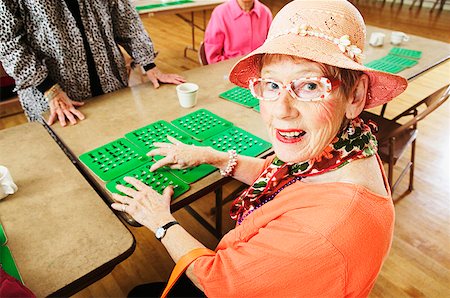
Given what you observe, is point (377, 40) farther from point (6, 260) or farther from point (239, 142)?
point (6, 260)

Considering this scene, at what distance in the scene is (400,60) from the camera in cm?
218

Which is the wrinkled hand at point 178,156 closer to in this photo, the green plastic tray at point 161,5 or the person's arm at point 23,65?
the person's arm at point 23,65

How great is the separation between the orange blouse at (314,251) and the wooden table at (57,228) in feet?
0.93

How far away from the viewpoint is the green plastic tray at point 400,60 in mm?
2127

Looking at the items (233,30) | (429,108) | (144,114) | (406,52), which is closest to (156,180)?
(144,114)

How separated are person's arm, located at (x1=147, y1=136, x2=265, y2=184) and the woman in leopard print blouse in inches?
20.7

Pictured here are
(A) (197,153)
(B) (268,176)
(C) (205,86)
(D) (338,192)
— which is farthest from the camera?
(C) (205,86)

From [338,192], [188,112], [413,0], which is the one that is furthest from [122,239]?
[413,0]

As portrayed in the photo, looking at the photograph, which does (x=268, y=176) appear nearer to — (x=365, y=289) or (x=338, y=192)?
(x=338, y=192)

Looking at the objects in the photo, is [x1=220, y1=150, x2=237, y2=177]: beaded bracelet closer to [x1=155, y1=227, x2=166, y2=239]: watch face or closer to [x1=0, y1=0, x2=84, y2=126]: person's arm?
[x1=155, y1=227, x2=166, y2=239]: watch face

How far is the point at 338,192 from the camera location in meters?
0.80

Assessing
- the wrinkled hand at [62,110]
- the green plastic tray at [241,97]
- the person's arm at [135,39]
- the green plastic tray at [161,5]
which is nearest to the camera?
the wrinkled hand at [62,110]

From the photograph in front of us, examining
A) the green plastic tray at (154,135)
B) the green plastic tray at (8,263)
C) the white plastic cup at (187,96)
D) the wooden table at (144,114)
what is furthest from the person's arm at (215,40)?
the green plastic tray at (8,263)

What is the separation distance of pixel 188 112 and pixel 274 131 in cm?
A: 73
